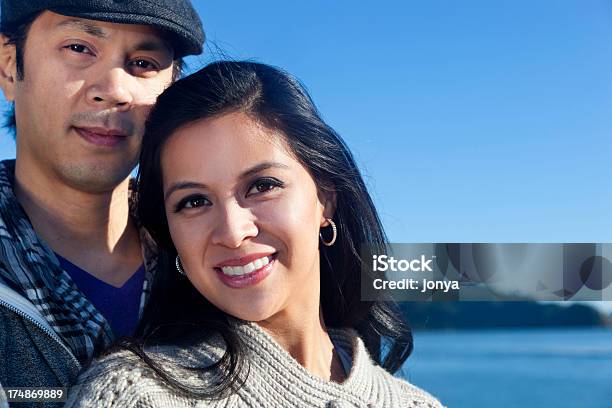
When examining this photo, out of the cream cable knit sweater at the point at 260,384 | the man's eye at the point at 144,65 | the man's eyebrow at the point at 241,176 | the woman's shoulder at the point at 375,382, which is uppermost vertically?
the man's eye at the point at 144,65

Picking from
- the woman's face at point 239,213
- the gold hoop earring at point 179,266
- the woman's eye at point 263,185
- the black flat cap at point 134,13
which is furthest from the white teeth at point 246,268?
the black flat cap at point 134,13

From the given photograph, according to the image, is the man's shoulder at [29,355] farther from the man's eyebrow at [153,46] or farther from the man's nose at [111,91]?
the man's eyebrow at [153,46]

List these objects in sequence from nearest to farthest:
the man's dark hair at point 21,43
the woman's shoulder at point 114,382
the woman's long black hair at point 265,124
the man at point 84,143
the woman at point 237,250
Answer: the woman's shoulder at point 114,382 < the woman at point 237,250 < the woman's long black hair at point 265,124 < the man at point 84,143 < the man's dark hair at point 21,43

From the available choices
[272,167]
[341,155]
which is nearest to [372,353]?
[341,155]

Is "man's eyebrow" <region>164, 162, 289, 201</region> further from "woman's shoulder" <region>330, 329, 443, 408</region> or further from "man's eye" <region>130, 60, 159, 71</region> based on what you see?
"man's eye" <region>130, 60, 159, 71</region>

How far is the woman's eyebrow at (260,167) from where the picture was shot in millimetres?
2038

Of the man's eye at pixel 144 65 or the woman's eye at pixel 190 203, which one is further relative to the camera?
the man's eye at pixel 144 65

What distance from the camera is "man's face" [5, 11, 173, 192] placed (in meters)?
2.72

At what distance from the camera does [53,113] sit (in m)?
2.80

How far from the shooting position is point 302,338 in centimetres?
227

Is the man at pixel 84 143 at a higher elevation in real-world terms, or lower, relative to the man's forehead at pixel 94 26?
lower

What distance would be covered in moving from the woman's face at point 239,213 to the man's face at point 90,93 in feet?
2.11

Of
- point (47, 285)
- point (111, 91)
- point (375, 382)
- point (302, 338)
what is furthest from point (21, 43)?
point (375, 382)

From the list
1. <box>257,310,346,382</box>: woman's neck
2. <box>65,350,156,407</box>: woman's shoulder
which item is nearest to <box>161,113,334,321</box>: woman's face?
<box>257,310,346,382</box>: woman's neck
